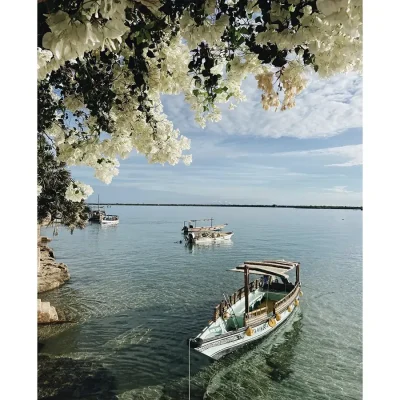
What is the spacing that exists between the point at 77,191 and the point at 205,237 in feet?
77.8

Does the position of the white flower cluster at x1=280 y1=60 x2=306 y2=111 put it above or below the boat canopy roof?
above

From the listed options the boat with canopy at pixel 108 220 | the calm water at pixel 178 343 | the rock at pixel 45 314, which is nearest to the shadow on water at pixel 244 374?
the calm water at pixel 178 343

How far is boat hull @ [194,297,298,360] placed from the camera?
21.0 ft

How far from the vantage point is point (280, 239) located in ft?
99.7

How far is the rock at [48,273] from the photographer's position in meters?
11.7

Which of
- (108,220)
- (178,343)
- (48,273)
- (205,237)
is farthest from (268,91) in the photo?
(108,220)

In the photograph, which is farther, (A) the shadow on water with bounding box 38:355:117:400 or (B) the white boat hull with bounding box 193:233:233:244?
(B) the white boat hull with bounding box 193:233:233:244

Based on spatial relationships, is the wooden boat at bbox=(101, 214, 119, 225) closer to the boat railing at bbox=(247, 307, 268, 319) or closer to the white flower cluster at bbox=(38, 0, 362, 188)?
the boat railing at bbox=(247, 307, 268, 319)

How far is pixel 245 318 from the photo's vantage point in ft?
23.9

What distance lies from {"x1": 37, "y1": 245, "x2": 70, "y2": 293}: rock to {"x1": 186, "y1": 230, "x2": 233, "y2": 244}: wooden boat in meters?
13.2

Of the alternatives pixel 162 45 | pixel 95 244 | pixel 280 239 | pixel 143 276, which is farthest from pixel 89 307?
pixel 280 239

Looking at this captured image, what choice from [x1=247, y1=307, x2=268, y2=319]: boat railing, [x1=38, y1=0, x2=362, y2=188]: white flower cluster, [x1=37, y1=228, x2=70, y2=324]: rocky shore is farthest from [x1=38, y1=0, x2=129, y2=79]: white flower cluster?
[x1=37, y1=228, x2=70, y2=324]: rocky shore

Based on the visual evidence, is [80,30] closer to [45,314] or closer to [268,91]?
[268,91]
